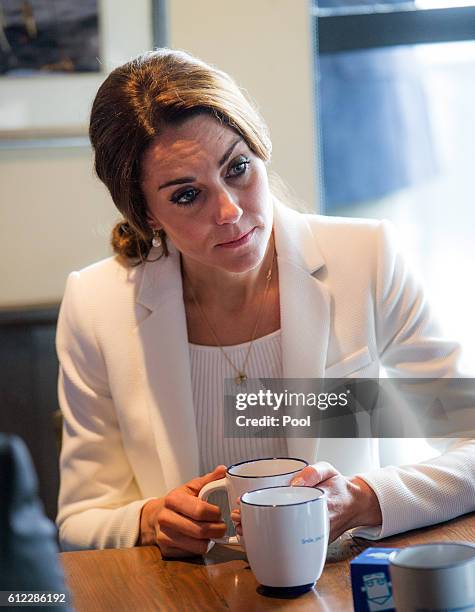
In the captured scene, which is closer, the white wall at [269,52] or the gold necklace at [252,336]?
the gold necklace at [252,336]

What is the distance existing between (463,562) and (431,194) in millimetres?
1961

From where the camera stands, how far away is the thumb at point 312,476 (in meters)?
1.00

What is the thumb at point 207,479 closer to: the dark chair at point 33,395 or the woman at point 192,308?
the woman at point 192,308

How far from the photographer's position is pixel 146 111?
4.40ft

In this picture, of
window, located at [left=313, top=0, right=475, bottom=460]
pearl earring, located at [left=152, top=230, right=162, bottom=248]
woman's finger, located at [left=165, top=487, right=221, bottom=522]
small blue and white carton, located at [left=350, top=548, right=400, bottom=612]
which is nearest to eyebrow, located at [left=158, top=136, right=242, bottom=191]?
pearl earring, located at [left=152, top=230, right=162, bottom=248]

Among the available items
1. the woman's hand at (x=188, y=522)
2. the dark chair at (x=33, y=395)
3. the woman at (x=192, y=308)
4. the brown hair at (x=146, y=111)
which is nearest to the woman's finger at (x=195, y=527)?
the woman's hand at (x=188, y=522)

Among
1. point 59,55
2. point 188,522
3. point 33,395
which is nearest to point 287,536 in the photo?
point 188,522

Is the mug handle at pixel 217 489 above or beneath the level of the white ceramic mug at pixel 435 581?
beneath

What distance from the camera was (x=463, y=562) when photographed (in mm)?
669

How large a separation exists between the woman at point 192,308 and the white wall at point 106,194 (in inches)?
28.0

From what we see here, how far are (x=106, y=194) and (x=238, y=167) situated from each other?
1.00 meters

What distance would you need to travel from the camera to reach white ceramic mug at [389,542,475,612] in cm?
67

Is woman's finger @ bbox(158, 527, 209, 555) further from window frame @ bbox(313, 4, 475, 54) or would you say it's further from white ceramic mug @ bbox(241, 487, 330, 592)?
window frame @ bbox(313, 4, 475, 54)

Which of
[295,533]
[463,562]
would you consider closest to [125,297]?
[295,533]
